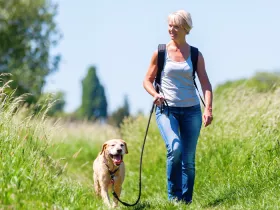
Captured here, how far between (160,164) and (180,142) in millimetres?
4532

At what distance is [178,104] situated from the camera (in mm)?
7973

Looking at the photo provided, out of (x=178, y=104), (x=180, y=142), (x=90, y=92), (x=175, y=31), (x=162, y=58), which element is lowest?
(x=90, y=92)

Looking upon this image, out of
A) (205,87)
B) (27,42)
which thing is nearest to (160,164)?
(205,87)

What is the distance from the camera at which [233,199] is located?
26.7ft

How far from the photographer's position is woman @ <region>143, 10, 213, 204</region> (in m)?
7.88

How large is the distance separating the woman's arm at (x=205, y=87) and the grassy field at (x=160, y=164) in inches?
39.7

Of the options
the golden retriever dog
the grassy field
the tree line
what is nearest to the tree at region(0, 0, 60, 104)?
the tree line

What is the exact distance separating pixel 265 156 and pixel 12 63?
2663cm

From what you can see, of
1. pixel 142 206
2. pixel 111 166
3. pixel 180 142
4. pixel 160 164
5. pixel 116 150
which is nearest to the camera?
pixel 142 206

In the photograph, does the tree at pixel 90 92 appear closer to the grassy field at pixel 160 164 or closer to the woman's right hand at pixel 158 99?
the grassy field at pixel 160 164

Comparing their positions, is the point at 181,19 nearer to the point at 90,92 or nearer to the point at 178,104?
the point at 178,104

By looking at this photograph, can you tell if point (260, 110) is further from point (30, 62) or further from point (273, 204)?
point (30, 62)

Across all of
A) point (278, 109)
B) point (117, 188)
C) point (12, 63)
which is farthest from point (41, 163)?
point (12, 63)

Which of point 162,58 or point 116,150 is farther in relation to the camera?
point 116,150
